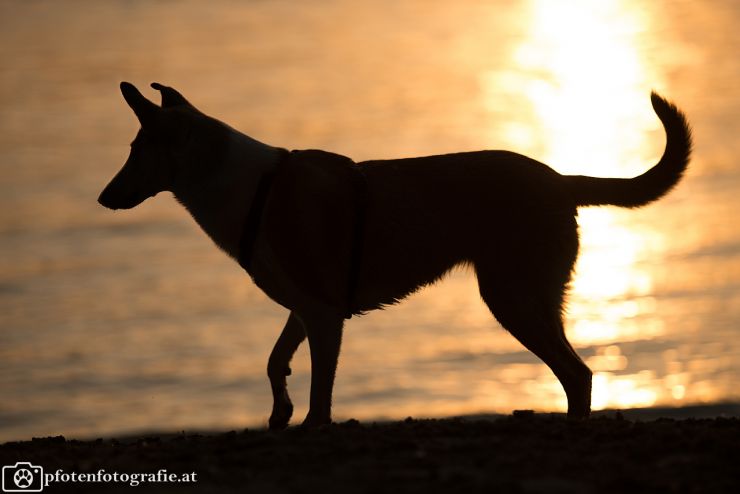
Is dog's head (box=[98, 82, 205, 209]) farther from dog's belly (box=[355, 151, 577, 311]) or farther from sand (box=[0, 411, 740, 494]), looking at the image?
sand (box=[0, 411, 740, 494])

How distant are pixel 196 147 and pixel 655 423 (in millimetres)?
3341

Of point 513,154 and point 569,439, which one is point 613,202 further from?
point 569,439

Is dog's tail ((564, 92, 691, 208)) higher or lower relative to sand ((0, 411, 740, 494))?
higher

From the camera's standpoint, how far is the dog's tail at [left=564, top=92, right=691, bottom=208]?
8289 millimetres

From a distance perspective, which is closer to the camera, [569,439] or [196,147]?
[569,439]

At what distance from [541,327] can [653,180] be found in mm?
1278

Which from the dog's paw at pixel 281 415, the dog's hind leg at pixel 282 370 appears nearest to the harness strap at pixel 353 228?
the dog's hind leg at pixel 282 370

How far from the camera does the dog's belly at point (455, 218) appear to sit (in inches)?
317

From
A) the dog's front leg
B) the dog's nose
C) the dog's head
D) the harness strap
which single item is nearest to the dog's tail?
the harness strap

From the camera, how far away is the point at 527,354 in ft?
52.2

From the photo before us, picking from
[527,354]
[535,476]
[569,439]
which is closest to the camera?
[535,476]

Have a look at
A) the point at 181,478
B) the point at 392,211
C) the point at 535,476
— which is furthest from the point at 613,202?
the point at 181,478

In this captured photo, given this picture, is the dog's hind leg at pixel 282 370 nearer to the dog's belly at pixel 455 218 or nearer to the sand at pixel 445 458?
the dog's belly at pixel 455 218

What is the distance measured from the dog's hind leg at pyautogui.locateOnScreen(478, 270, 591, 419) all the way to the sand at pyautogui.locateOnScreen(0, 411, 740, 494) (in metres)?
0.75
